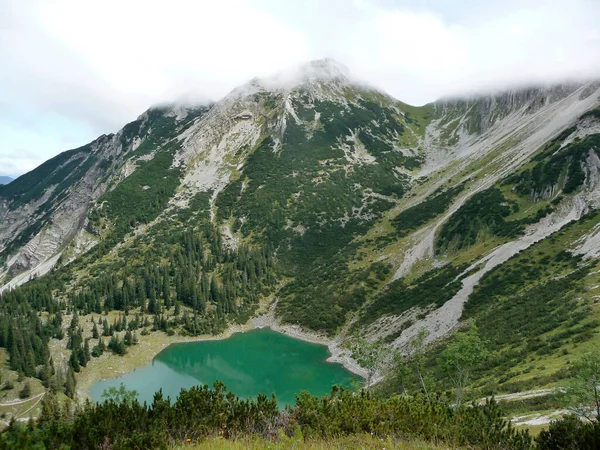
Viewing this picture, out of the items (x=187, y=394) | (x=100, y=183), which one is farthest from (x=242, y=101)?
(x=187, y=394)

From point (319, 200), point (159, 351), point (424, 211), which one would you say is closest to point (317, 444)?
point (159, 351)

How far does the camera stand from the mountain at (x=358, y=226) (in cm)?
5909

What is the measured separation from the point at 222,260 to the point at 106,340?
1845 inches

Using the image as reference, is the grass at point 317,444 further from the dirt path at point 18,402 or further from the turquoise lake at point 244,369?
the dirt path at point 18,402

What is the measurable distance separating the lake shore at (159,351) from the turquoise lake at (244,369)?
1379 millimetres

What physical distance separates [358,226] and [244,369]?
217 feet

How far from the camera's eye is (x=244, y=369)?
69875 millimetres

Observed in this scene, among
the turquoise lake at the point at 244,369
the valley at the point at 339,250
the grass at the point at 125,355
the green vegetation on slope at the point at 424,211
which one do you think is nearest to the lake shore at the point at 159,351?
the grass at the point at 125,355

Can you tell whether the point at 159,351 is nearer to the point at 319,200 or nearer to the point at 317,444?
the point at 317,444

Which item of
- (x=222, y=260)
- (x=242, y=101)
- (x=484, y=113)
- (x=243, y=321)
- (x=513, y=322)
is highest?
(x=242, y=101)

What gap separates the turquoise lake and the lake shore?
4.53 ft

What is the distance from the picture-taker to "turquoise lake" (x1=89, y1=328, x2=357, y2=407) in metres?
59.8

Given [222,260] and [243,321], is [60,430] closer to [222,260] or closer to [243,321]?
[243,321]

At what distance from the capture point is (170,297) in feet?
330
